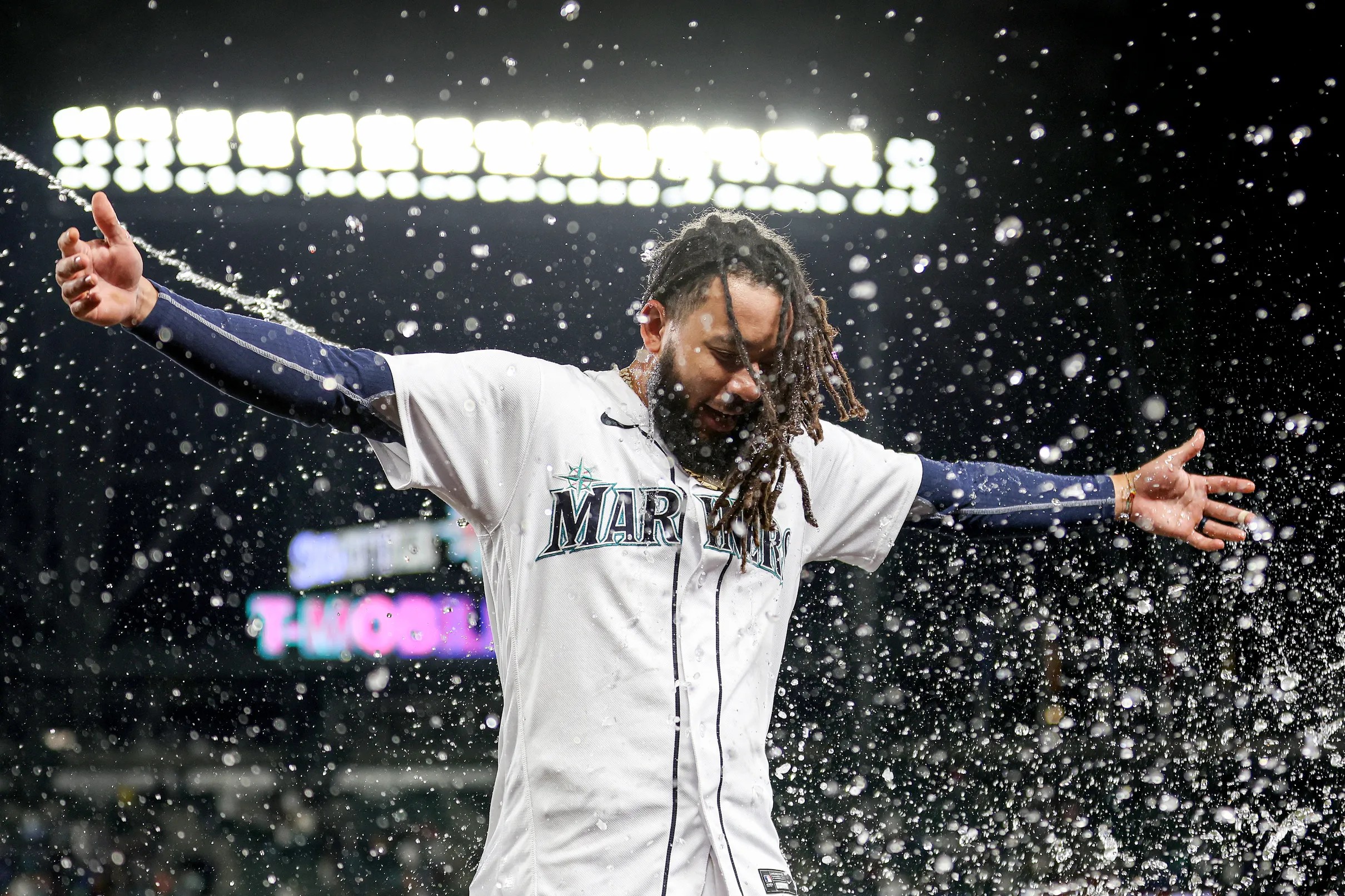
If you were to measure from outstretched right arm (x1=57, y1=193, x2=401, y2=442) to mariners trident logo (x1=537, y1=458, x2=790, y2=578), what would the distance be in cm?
33

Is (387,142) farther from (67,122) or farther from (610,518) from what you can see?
(610,518)

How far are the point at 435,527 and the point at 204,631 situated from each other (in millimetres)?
1958

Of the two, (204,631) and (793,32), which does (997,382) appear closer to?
(793,32)

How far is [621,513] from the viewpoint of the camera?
80.0 inches

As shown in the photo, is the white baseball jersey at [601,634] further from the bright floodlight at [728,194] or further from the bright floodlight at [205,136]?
the bright floodlight at [205,136]

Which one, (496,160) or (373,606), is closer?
(496,160)

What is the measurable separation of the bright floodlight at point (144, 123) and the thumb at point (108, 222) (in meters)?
6.10

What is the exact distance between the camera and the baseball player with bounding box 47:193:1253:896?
1.85 metres

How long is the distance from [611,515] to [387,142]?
5.97m

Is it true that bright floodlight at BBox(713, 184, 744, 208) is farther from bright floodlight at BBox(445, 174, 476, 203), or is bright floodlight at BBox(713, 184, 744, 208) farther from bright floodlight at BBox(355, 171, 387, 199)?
bright floodlight at BBox(355, 171, 387, 199)

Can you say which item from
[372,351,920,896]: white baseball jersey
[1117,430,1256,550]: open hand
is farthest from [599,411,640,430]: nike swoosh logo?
[1117,430,1256,550]: open hand

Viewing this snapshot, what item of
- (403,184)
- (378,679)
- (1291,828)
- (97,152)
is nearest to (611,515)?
(1291,828)

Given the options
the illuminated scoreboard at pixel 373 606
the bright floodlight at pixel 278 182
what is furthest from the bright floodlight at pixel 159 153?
the illuminated scoreboard at pixel 373 606

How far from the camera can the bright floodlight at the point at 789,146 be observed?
24.0 feet
